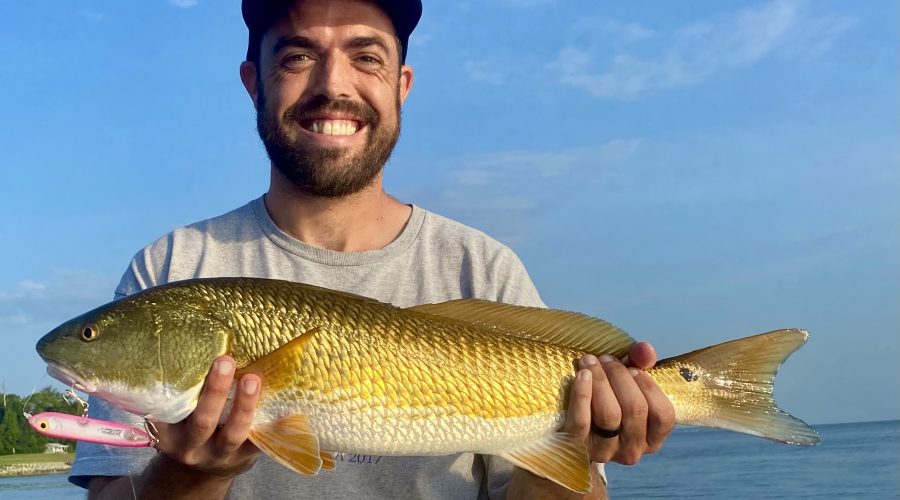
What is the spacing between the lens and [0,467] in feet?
160

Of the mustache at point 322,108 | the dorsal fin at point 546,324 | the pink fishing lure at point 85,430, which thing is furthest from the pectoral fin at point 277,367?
the mustache at point 322,108

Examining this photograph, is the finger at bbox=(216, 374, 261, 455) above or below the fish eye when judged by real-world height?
below

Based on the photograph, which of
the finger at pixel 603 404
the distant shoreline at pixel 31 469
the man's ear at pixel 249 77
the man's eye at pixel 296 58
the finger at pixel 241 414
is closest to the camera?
the finger at pixel 241 414

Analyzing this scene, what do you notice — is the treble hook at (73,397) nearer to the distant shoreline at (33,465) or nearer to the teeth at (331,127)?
the teeth at (331,127)

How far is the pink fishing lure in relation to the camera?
2.86 m

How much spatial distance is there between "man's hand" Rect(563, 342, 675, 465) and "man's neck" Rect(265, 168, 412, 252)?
65.1 inches

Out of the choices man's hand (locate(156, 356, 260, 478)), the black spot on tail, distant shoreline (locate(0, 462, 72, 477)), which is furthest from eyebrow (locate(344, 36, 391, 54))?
distant shoreline (locate(0, 462, 72, 477))

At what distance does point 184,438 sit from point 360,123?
2108 millimetres

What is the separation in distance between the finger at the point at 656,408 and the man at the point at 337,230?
2.17 ft

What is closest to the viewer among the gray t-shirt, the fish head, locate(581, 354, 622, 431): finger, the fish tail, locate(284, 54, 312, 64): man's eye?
the fish head

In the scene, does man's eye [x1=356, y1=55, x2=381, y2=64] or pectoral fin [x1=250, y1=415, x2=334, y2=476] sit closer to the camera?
pectoral fin [x1=250, y1=415, x2=334, y2=476]

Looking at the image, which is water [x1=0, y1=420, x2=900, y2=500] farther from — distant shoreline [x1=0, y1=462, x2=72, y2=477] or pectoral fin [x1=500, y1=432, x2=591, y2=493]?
pectoral fin [x1=500, y1=432, x2=591, y2=493]

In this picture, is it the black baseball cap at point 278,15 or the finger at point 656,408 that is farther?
the black baseball cap at point 278,15

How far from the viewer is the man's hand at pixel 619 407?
3.23 m
